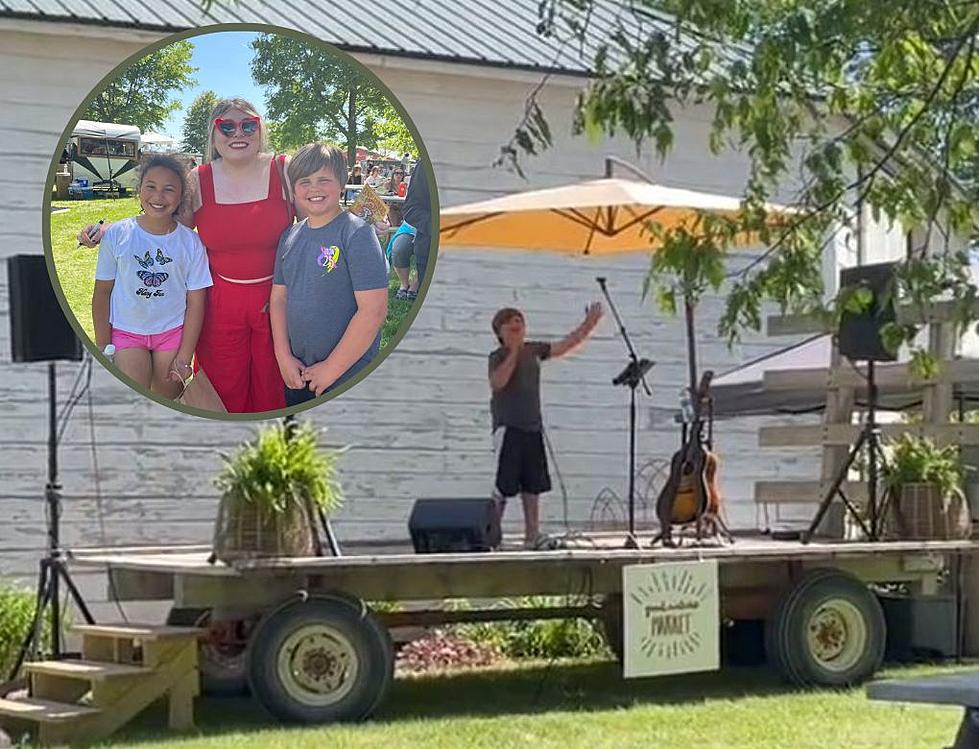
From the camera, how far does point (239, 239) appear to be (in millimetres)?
9188

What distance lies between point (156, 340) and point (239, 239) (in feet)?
2.18

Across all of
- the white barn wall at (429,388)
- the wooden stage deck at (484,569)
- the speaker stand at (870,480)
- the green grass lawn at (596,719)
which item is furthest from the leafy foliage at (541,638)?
the speaker stand at (870,480)

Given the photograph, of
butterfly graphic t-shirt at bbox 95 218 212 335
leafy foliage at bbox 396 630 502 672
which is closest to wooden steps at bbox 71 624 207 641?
butterfly graphic t-shirt at bbox 95 218 212 335

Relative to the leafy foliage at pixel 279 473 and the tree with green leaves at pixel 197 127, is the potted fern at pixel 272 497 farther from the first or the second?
the tree with green leaves at pixel 197 127

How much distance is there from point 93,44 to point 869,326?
5.74m

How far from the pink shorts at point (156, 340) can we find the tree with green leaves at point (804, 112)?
2.59 meters

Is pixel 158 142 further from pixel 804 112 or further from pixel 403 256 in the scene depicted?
pixel 804 112

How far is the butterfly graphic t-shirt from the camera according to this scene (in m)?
9.03

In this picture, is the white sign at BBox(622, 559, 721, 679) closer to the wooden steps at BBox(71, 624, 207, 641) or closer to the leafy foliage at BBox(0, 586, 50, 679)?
the wooden steps at BBox(71, 624, 207, 641)

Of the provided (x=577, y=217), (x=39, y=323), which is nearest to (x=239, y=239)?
(x=39, y=323)

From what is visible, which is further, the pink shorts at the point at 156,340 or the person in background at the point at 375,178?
the person in background at the point at 375,178

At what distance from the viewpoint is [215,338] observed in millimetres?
9125

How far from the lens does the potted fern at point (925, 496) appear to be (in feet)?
39.9

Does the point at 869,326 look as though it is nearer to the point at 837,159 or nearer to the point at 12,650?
the point at 837,159
